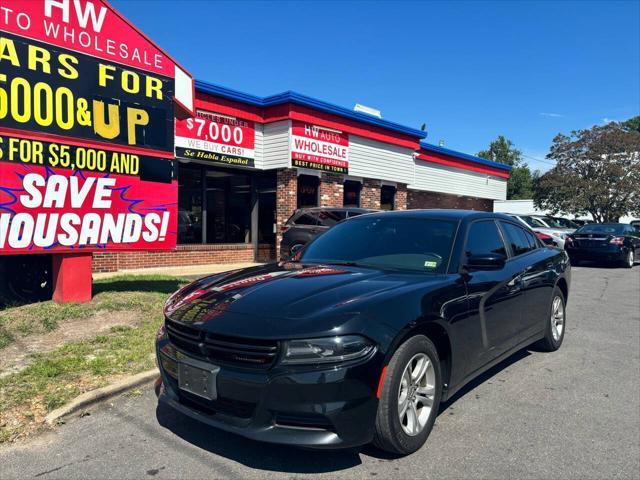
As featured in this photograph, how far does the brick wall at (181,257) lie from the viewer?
1153 centimetres

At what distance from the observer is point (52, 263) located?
6957 millimetres

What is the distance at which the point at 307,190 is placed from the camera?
590 inches

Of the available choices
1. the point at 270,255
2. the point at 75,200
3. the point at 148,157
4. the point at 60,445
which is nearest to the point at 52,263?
the point at 75,200

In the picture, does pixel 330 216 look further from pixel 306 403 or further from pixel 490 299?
pixel 306 403

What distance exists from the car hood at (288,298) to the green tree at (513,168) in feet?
216

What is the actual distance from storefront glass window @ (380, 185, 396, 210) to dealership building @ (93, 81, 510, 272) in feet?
1.15

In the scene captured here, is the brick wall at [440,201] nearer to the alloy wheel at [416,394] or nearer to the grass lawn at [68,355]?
the grass lawn at [68,355]

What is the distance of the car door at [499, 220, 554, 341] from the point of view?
4602mm

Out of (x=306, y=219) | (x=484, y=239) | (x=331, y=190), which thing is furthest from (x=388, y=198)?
(x=484, y=239)

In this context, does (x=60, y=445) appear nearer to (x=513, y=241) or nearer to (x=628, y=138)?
(x=513, y=241)

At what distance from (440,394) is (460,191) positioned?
21.5 metres

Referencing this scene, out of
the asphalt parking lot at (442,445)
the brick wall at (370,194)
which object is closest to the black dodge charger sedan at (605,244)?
the brick wall at (370,194)

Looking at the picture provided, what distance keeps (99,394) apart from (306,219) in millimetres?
8916

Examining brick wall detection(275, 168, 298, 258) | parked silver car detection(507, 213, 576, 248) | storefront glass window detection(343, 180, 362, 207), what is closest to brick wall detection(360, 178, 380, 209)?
storefront glass window detection(343, 180, 362, 207)
